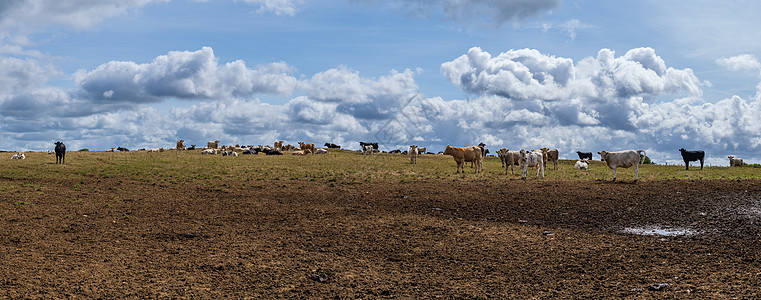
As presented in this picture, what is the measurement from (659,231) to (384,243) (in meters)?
8.49

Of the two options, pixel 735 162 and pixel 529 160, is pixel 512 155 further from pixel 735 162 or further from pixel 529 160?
pixel 735 162

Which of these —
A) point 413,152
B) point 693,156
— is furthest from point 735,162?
point 413,152

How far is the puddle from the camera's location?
599 inches

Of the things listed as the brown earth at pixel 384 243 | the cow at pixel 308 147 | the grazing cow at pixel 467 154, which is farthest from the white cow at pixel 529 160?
the cow at pixel 308 147

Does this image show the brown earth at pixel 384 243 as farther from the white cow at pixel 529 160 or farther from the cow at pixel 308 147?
the cow at pixel 308 147

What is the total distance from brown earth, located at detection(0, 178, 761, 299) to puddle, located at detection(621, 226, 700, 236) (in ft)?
0.36

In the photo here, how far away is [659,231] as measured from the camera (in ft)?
51.3

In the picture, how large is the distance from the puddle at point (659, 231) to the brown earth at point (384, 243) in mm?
109

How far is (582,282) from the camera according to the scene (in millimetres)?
10766

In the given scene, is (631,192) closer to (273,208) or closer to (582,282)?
(582,282)

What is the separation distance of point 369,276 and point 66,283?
6.30 metres

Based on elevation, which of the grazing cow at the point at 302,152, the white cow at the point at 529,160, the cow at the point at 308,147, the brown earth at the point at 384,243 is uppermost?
the cow at the point at 308,147

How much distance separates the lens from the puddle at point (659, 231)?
49.9 feet

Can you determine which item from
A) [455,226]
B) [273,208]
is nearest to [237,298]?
[455,226]
